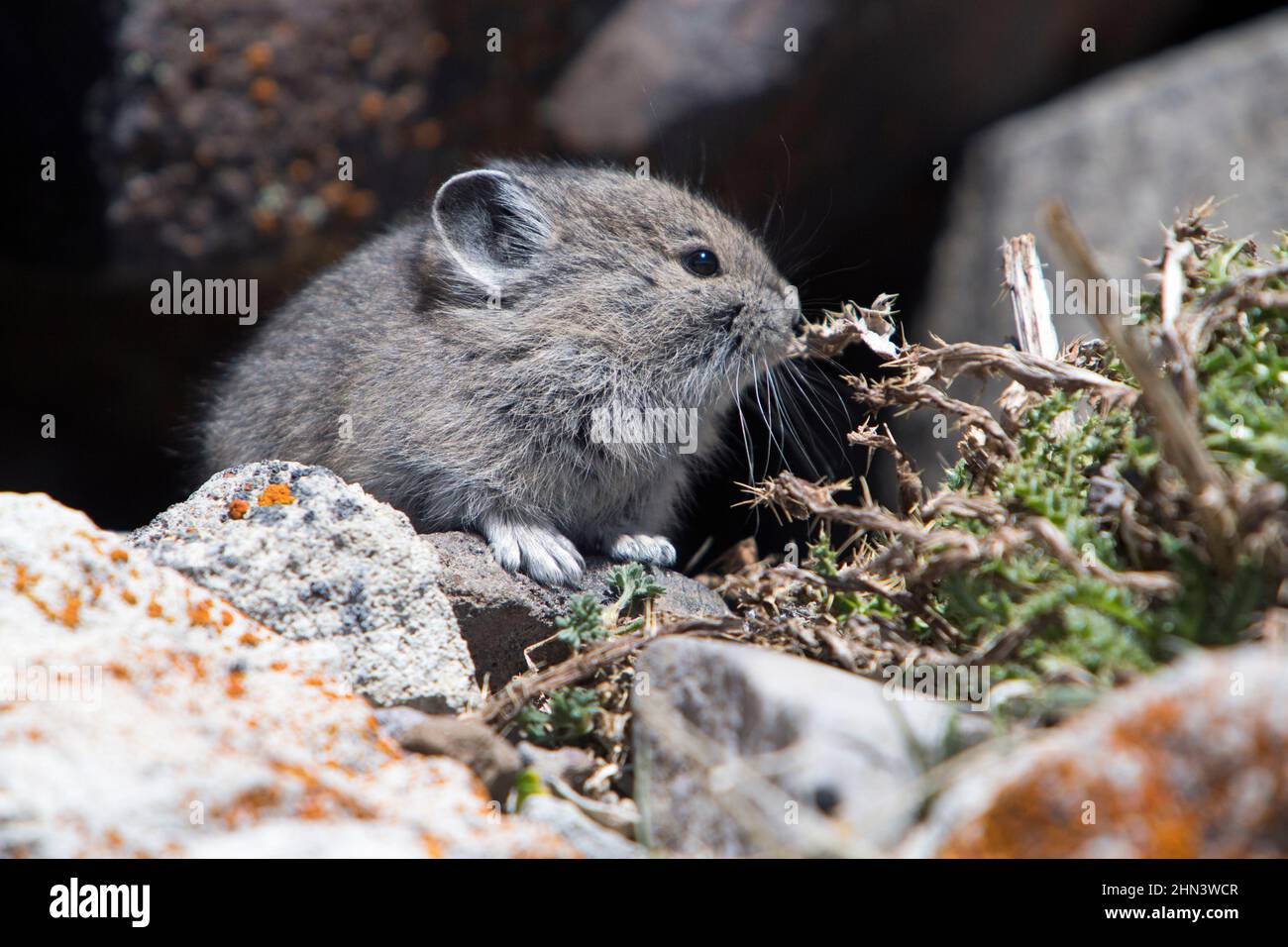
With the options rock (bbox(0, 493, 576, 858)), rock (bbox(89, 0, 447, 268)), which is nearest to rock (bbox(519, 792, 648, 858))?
rock (bbox(0, 493, 576, 858))

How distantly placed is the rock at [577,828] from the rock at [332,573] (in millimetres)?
808

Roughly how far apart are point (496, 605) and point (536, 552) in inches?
16.9

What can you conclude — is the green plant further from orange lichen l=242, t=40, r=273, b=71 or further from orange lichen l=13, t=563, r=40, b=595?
orange lichen l=242, t=40, r=273, b=71

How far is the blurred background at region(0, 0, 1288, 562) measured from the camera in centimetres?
836

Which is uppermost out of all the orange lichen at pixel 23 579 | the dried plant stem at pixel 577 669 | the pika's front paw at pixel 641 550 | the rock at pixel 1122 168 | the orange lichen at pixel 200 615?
the rock at pixel 1122 168

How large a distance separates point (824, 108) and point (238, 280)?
4875 millimetres

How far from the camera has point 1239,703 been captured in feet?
8.48

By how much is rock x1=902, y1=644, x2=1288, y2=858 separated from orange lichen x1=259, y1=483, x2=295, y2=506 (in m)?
2.82

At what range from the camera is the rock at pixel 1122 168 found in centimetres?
974

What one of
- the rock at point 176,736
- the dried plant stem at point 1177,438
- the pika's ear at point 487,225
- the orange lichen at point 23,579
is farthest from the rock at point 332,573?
the dried plant stem at point 1177,438

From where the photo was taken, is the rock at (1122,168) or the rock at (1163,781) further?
the rock at (1122,168)

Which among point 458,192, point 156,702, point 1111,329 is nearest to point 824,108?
point 458,192

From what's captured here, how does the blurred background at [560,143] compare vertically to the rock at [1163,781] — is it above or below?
above

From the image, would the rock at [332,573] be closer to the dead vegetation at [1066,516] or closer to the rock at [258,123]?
the dead vegetation at [1066,516]
